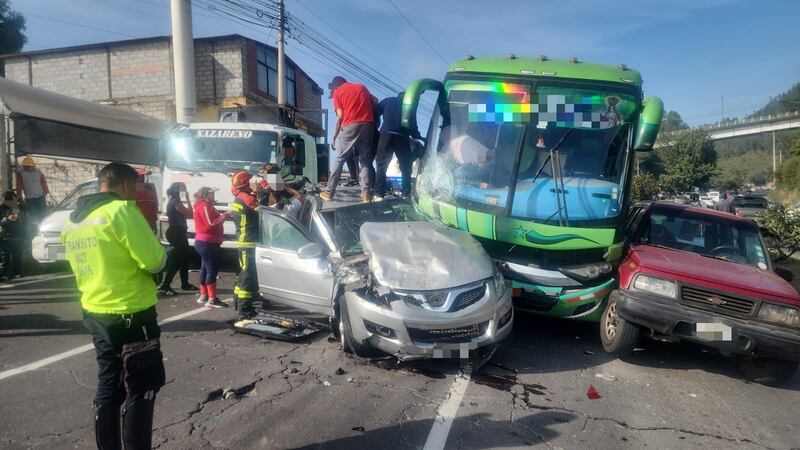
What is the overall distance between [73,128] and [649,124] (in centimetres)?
1176

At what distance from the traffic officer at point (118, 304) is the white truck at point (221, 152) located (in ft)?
21.1

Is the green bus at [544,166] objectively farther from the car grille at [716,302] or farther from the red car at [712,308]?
the car grille at [716,302]

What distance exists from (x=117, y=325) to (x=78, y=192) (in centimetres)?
865

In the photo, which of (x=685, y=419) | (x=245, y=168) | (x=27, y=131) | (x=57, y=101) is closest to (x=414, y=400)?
(x=685, y=419)

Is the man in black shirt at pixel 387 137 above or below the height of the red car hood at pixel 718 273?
above

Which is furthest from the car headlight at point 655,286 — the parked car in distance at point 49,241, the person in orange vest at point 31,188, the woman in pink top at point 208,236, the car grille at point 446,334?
the person in orange vest at point 31,188

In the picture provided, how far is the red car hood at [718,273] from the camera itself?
15.7ft

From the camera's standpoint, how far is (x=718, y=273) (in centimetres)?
507

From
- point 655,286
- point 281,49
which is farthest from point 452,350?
point 281,49

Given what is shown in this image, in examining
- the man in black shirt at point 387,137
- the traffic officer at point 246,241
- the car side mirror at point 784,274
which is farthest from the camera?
the man in black shirt at point 387,137

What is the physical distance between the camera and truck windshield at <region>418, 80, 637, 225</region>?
5875 mm

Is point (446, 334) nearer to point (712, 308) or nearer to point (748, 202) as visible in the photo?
point (712, 308)

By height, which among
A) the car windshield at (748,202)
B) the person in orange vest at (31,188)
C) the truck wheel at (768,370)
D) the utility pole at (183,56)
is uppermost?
the utility pole at (183,56)

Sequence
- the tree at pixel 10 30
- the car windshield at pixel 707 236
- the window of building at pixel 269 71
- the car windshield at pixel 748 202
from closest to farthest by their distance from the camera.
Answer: the car windshield at pixel 707 236
the window of building at pixel 269 71
the car windshield at pixel 748 202
the tree at pixel 10 30
